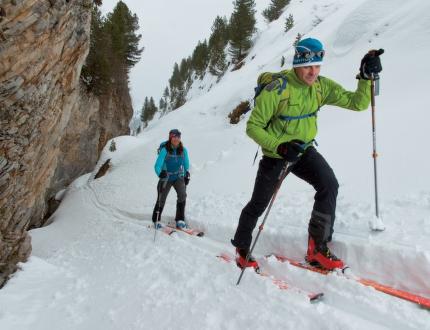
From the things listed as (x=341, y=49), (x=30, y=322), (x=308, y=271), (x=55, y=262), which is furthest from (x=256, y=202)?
(x=341, y=49)

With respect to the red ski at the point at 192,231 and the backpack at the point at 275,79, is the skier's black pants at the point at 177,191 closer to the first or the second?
the red ski at the point at 192,231

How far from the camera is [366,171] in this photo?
802cm

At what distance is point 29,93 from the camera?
22.1 ft

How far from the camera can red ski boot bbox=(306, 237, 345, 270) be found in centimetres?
425

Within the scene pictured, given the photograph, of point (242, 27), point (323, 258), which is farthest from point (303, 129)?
point (242, 27)

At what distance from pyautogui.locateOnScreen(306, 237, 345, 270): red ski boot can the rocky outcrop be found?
16.0ft

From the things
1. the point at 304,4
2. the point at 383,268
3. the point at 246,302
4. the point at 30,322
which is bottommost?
the point at 30,322

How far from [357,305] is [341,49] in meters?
17.9

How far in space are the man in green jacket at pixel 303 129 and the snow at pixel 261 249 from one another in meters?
0.54

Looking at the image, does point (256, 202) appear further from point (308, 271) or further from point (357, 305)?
point (357, 305)

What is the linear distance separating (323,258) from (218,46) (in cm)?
5865

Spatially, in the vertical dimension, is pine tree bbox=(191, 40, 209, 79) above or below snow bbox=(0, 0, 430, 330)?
above

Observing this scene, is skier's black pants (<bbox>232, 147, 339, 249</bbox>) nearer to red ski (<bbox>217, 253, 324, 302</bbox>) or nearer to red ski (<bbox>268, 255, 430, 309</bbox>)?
red ski (<bbox>268, 255, 430, 309</bbox>)

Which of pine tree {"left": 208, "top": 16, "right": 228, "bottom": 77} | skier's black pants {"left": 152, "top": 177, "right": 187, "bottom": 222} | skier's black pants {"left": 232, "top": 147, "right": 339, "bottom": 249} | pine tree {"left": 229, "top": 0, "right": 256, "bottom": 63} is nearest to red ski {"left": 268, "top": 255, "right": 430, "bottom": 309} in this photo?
skier's black pants {"left": 232, "top": 147, "right": 339, "bottom": 249}
